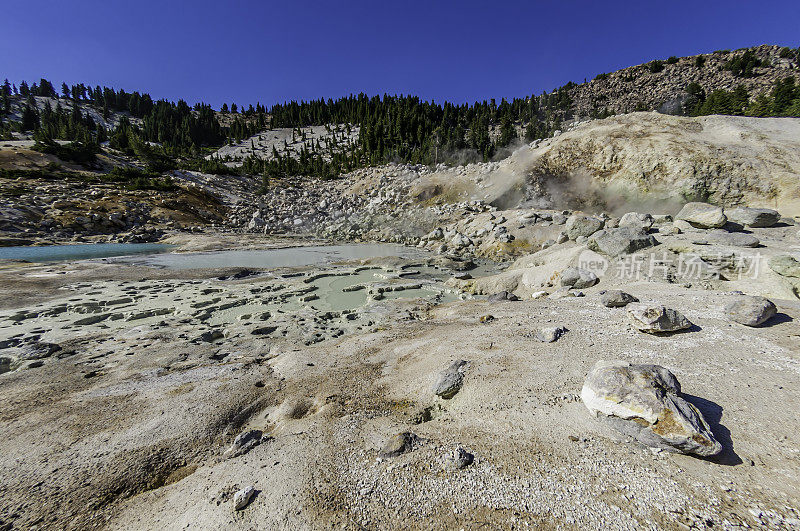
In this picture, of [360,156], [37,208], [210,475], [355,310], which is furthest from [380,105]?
[210,475]

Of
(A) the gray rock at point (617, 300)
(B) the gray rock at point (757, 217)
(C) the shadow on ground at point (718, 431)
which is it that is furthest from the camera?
(B) the gray rock at point (757, 217)

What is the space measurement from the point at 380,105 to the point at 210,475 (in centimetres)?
10021

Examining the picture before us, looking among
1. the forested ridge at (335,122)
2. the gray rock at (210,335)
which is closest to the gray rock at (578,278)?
the gray rock at (210,335)

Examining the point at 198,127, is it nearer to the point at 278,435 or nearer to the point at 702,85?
the point at 278,435

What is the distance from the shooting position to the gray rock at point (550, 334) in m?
4.89

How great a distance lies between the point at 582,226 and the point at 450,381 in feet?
37.4

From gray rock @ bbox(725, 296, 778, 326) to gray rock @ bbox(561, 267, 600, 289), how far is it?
12.1 feet

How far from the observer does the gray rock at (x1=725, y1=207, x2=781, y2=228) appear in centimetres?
970

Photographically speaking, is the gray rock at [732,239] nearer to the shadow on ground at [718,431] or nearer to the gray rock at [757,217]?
the gray rock at [757,217]

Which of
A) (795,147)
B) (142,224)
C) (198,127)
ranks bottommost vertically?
(142,224)

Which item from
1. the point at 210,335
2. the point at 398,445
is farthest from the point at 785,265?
the point at 210,335

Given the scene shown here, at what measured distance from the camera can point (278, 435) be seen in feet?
11.6

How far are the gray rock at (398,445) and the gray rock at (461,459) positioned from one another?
0.46 metres

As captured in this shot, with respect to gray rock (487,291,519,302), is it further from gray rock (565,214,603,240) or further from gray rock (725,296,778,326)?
gray rock (565,214,603,240)
